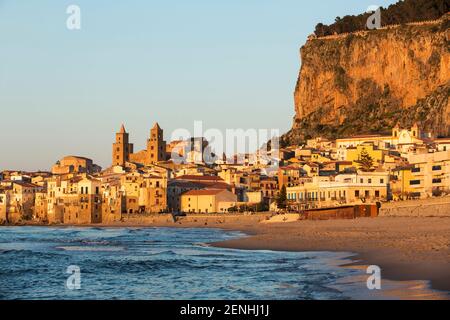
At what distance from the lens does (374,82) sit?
152375 millimetres

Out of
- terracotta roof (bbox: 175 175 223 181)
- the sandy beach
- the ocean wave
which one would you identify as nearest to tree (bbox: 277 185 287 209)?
the sandy beach

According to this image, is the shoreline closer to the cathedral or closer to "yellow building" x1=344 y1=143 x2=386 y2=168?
"yellow building" x1=344 y1=143 x2=386 y2=168

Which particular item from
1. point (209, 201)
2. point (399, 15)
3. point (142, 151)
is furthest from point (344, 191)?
point (142, 151)

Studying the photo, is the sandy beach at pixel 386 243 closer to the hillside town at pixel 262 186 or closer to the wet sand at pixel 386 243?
the wet sand at pixel 386 243

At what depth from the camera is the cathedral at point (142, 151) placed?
163962mm

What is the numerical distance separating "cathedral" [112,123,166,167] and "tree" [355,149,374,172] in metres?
58.1

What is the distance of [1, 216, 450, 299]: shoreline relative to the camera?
91.2ft

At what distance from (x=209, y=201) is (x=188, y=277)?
232 feet

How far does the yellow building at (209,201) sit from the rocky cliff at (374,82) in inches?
1730

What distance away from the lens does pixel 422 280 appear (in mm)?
25719

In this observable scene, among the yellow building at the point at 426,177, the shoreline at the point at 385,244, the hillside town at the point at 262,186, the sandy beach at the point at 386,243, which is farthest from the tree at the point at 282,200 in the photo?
the sandy beach at the point at 386,243

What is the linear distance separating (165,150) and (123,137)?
780cm
